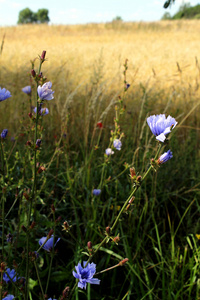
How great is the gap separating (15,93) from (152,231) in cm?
275

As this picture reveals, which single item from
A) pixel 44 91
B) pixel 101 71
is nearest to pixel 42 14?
pixel 101 71

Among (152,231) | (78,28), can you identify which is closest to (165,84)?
(152,231)

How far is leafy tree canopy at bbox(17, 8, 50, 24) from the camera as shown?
58844mm

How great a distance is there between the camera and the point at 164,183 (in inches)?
82.1

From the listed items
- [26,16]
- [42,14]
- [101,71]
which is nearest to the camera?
[101,71]

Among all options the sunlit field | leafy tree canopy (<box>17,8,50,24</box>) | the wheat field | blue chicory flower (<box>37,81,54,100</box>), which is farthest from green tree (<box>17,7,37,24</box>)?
blue chicory flower (<box>37,81,54,100</box>)

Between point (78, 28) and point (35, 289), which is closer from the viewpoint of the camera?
point (35, 289)

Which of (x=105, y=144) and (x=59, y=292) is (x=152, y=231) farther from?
(x=105, y=144)

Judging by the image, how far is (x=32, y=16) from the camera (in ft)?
201

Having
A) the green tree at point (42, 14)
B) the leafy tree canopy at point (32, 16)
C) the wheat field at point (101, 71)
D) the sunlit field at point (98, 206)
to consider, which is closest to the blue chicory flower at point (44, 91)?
the sunlit field at point (98, 206)

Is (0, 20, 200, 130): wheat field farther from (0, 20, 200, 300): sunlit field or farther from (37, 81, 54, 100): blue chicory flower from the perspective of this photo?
(37, 81, 54, 100): blue chicory flower

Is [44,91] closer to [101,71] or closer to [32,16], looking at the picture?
[101,71]

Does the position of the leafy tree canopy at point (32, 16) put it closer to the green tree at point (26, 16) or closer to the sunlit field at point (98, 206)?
the green tree at point (26, 16)

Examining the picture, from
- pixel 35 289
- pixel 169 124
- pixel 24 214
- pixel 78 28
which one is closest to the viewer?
pixel 169 124
